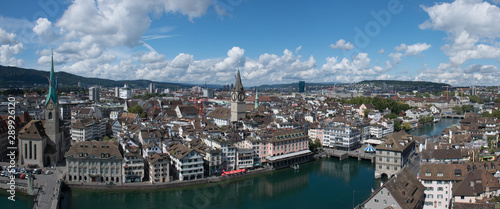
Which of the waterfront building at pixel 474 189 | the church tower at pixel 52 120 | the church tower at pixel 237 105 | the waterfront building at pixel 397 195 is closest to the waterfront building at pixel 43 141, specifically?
the church tower at pixel 52 120

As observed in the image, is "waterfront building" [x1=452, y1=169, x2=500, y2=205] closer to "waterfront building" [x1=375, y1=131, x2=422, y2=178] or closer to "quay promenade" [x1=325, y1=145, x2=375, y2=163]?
"waterfront building" [x1=375, y1=131, x2=422, y2=178]

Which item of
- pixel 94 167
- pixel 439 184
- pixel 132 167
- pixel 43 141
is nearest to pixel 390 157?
pixel 439 184

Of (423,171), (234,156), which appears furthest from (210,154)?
(423,171)

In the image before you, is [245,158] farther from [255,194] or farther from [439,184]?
[439,184]

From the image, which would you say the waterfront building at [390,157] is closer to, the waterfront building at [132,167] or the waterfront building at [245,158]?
the waterfront building at [245,158]

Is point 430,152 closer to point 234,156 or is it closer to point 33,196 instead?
point 234,156

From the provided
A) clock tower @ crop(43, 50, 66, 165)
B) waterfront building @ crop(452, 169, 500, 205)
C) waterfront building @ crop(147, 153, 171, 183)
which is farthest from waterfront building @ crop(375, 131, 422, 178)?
clock tower @ crop(43, 50, 66, 165)
